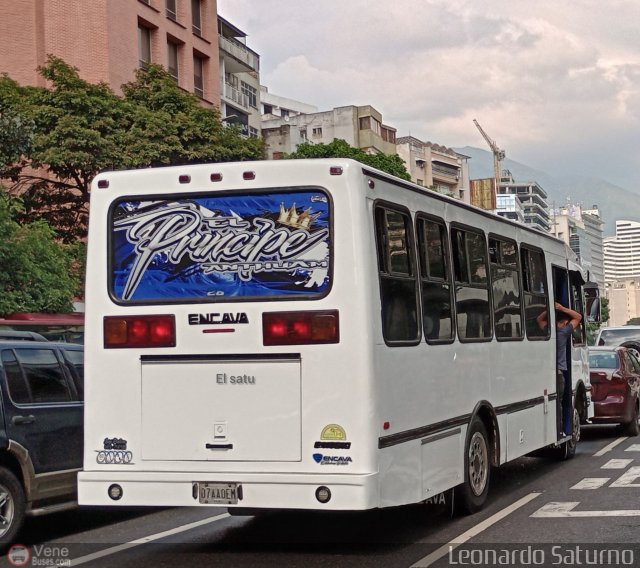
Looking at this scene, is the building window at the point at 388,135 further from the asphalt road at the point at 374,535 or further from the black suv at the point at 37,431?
the black suv at the point at 37,431

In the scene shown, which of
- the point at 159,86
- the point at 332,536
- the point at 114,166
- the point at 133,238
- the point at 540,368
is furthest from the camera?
the point at 159,86

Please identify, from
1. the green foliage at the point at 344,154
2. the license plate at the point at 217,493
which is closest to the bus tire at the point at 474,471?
the license plate at the point at 217,493

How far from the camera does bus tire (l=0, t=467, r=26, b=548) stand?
8625mm

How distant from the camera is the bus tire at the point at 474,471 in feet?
31.8

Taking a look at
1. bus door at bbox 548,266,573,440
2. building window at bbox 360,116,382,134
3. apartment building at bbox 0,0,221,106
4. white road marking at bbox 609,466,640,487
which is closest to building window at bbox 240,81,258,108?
apartment building at bbox 0,0,221,106

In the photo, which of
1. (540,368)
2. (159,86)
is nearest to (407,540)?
(540,368)

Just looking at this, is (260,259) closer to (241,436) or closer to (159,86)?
(241,436)

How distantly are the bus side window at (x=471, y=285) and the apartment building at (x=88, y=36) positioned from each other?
30688mm

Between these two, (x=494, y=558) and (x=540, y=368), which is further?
(x=540, y=368)

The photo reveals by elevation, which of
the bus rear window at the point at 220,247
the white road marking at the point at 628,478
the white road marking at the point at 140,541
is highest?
the bus rear window at the point at 220,247

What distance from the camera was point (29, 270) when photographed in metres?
24.5

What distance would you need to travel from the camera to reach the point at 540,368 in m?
12.7

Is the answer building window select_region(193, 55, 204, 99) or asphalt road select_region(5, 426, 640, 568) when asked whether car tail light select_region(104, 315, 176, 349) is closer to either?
asphalt road select_region(5, 426, 640, 568)

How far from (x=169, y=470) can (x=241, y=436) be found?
60 centimetres
